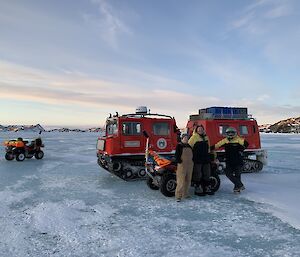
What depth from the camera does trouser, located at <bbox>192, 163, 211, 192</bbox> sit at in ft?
27.8

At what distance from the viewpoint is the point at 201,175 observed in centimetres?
849

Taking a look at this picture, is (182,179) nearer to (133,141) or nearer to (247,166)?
(133,141)

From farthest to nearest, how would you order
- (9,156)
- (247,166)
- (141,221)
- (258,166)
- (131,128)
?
1. (9,156)
2. (258,166)
3. (247,166)
4. (131,128)
5. (141,221)

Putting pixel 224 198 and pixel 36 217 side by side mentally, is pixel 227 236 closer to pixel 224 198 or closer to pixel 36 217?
pixel 224 198

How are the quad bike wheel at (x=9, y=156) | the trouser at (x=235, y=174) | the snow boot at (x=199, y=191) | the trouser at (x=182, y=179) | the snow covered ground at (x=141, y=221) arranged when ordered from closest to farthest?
the snow covered ground at (x=141, y=221)
the trouser at (x=182, y=179)
the snow boot at (x=199, y=191)
the trouser at (x=235, y=174)
the quad bike wheel at (x=9, y=156)

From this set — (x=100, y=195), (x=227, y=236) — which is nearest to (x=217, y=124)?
(x=100, y=195)

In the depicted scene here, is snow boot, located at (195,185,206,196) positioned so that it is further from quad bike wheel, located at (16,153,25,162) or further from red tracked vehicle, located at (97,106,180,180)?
quad bike wheel, located at (16,153,25,162)

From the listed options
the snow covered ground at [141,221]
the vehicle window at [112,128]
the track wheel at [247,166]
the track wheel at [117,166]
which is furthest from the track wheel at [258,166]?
the vehicle window at [112,128]

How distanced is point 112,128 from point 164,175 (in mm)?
3948

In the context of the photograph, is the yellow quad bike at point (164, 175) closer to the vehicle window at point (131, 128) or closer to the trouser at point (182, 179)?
the trouser at point (182, 179)

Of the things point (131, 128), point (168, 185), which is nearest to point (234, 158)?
point (168, 185)

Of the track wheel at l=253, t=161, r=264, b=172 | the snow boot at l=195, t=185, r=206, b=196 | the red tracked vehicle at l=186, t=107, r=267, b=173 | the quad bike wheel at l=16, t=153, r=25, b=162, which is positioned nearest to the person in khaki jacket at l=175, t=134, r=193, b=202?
the snow boot at l=195, t=185, r=206, b=196

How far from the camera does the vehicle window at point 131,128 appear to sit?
11.2 meters

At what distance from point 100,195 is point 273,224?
4368mm
